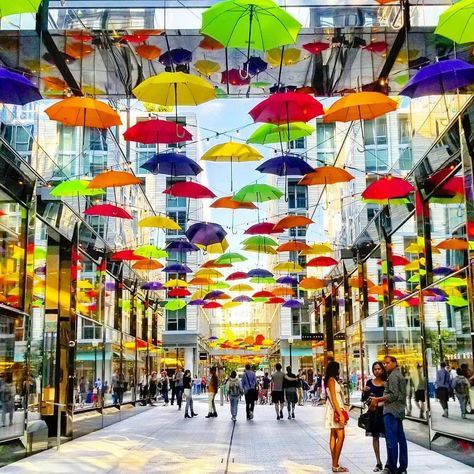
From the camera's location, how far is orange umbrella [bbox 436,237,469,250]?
11516 millimetres

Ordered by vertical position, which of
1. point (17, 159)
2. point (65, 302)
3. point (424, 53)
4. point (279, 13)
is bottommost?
point (65, 302)

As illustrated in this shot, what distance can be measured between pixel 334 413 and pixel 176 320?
56.8 meters

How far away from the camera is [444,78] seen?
35.6 feet

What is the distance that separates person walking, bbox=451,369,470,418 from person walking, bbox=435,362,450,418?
1.15ft

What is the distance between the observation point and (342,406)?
10.9 metres

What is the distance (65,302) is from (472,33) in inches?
441

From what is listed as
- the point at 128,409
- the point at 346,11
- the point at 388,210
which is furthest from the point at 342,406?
the point at 128,409

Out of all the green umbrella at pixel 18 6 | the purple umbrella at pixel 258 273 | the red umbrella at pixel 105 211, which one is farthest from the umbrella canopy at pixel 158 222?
the green umbrella at pixel 18 6

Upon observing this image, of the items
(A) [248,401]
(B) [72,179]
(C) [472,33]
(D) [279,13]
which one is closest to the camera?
(C) [472,33]

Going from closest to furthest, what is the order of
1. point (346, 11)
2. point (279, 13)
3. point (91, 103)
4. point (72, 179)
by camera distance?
point (279, 13), point (91, 103), point (346, 11), point (72, 179)

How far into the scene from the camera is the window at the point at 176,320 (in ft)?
219

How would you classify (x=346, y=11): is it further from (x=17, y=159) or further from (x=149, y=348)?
(x=149, y=348)

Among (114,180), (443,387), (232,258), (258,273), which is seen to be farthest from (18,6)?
(258,273)

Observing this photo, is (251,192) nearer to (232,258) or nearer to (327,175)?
(327,175)
